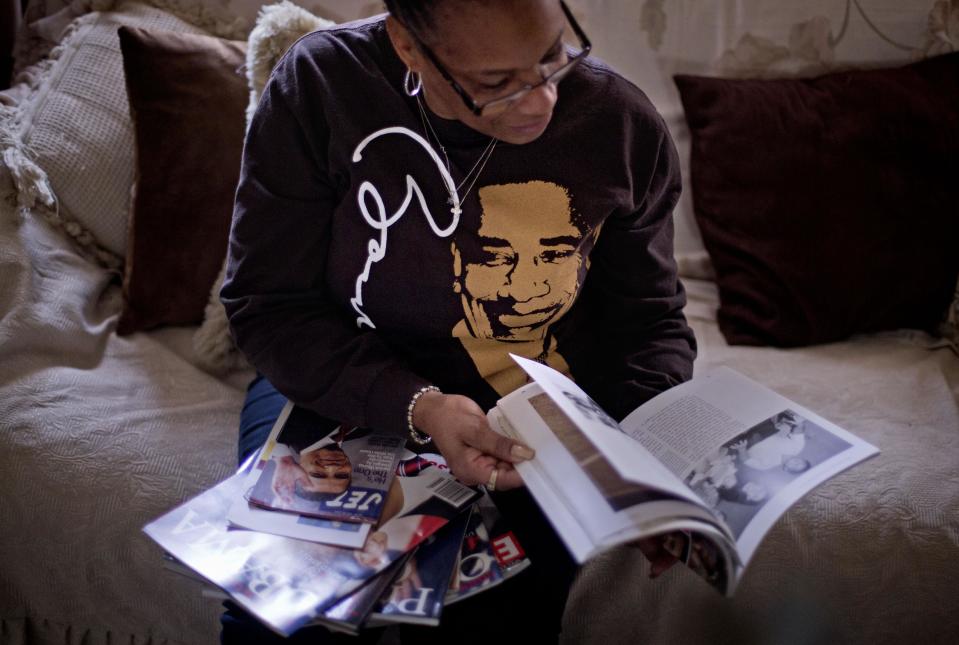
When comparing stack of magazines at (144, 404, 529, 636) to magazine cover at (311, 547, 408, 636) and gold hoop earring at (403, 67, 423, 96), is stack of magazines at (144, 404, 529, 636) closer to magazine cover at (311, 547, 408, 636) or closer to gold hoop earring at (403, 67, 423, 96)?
→ magazine cover at (311, 547, 408, 636)

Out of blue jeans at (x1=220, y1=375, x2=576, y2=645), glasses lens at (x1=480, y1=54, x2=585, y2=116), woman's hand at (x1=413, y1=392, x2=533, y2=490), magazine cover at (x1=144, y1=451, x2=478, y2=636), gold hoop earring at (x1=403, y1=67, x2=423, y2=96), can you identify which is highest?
glasses lens at (x1=480, y1=54, x2=585, y2=116)

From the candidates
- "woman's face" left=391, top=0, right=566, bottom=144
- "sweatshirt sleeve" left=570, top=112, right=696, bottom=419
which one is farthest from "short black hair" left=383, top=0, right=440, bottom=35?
Result: "sweatshirt sleeve" left=570, top=112, right=696, bottom=419

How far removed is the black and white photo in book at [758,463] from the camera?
0.82 meters

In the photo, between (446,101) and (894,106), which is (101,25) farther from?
(894,106)

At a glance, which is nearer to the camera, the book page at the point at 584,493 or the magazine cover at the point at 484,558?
the book page at the point at 584,493

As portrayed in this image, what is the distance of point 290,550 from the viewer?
84cm

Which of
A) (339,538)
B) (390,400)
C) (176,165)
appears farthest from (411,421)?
(176,165)

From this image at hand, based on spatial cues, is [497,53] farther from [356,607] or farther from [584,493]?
[356,607]

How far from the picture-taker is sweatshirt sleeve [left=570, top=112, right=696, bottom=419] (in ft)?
3.29

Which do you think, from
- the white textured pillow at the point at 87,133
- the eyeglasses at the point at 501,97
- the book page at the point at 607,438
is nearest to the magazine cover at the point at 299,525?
the book page at the point at 607,438

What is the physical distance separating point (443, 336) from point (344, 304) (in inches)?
5.3

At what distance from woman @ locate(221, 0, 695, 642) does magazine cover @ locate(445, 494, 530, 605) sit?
0.17 ft

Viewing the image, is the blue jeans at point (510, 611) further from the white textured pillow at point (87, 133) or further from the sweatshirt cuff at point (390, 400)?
the white textured pillow at point (87, 133)

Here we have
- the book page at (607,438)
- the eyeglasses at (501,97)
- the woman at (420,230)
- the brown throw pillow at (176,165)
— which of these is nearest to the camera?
the book page at (607,438)
